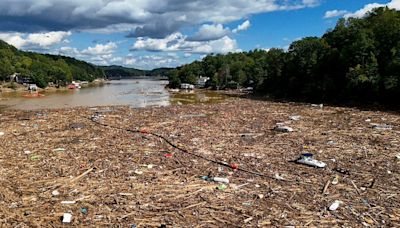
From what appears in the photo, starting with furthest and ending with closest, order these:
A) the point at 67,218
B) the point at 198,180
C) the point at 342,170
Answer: the point at 342,170 < the point at 198,180 < the point at 67,218

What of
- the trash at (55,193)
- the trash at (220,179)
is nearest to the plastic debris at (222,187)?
the trash at (220,179)

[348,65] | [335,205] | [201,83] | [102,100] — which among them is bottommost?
[102,100]

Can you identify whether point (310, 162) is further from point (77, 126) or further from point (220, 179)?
point (77, 126)

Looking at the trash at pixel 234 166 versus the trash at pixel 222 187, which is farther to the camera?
the trash at pixel 234 166

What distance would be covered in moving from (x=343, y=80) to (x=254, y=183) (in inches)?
1208

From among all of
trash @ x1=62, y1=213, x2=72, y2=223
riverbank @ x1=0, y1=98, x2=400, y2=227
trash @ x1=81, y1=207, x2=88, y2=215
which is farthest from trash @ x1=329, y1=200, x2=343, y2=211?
trash @ x1=62, y1=213, x2=72, y2=223

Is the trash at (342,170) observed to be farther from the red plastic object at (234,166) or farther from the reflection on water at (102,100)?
the reflection on water at (102,100)

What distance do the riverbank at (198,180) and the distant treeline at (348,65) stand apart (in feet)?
57.7

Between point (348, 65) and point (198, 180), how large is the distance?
30296 mm

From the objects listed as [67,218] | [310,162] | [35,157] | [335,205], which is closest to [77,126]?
[35,157]

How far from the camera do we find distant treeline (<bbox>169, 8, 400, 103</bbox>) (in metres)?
30.1

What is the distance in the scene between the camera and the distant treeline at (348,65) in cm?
3012

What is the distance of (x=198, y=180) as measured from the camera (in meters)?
8.16

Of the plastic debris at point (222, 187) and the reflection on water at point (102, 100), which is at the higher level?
the plastic debris at point (222, 187)
